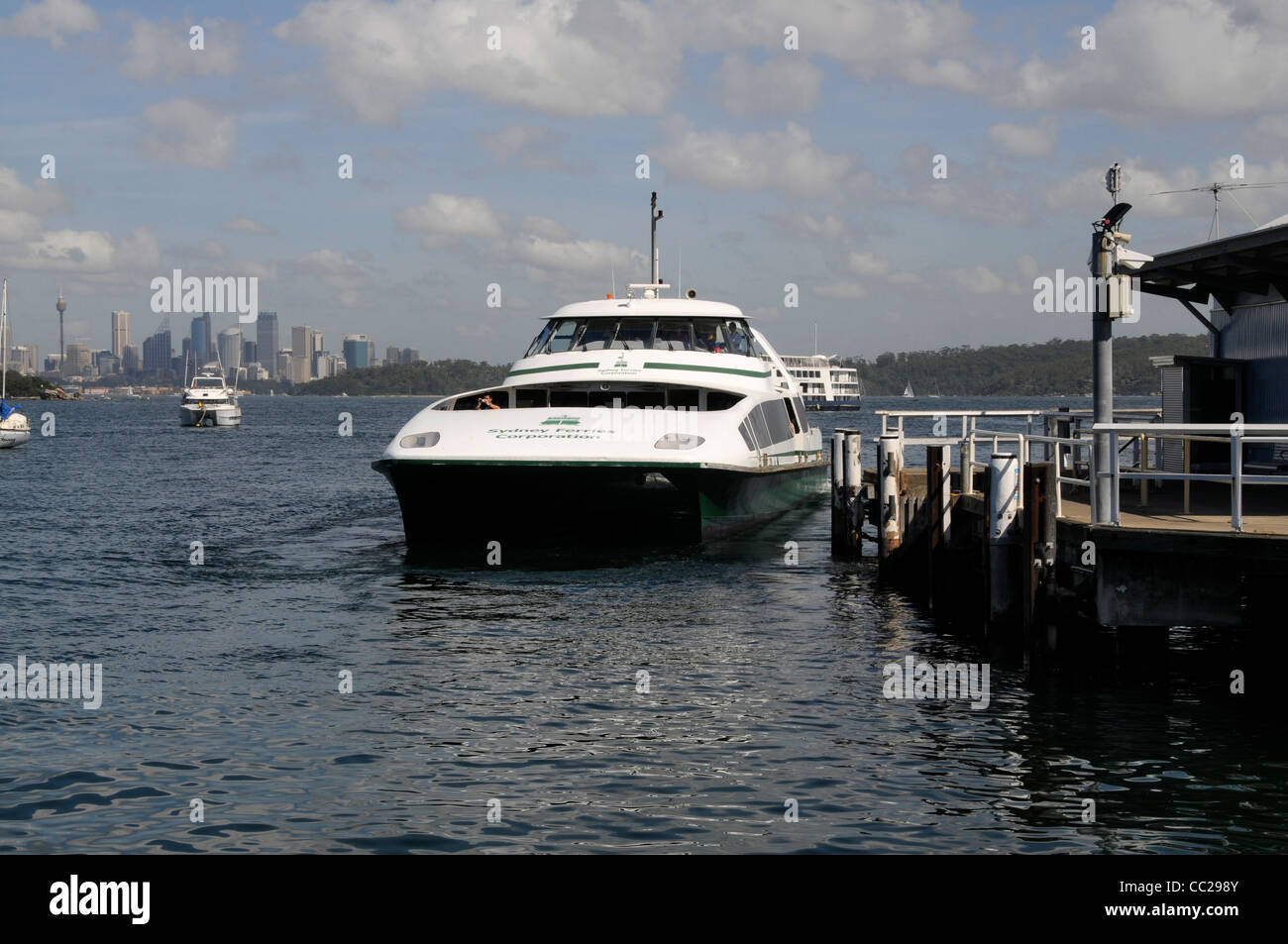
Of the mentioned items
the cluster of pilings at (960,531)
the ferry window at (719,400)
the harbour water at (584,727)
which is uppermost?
the ferry window at (719,400)

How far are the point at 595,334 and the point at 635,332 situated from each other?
857 millimetres

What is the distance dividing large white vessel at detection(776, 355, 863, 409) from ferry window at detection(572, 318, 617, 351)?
134995 millimetres

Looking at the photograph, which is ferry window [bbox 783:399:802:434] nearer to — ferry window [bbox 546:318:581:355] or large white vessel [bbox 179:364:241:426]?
ferry window [bbox 546:318:581:355]

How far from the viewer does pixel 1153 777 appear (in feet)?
34.4

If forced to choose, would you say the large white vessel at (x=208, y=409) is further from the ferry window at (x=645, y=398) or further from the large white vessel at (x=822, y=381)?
the ferry window at (x=645, y=398)

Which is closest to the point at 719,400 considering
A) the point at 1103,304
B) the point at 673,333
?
the point at 673,333

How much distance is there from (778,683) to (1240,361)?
10.9 metres

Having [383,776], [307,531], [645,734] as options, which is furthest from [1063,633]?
[307,531]

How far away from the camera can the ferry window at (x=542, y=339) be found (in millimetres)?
27531

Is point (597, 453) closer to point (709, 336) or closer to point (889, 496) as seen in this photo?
point (889, 496)

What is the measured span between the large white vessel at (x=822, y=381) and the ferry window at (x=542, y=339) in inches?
5305

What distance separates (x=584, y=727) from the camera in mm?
11891

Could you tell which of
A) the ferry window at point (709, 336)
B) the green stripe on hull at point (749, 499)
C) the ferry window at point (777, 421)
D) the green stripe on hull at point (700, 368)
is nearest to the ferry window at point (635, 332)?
the ferry window at point (709, 336)
